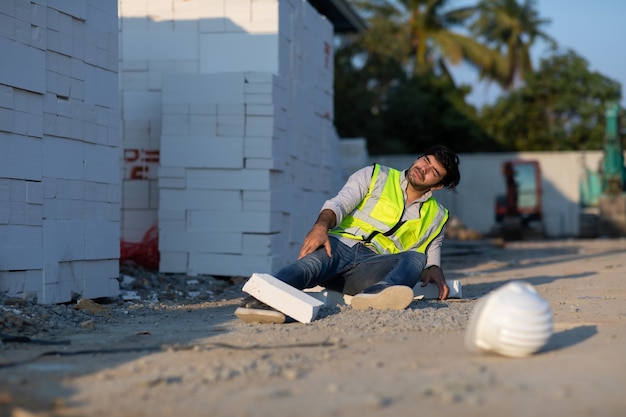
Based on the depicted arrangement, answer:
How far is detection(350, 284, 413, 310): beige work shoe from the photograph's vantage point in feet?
19.5

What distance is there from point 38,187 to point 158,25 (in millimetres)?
4329

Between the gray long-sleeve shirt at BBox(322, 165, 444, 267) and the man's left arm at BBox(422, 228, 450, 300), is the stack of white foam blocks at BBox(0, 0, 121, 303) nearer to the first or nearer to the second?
the gray long-sleeve shirt at BBox(322, 165, 444, 267)

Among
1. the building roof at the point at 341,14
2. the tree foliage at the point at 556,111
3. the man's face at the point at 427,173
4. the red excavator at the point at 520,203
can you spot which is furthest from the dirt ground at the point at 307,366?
the tree foliage at the point at 556,111

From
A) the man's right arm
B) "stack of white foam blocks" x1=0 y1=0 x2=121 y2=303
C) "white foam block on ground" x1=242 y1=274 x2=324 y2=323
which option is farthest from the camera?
"stack of white foam blocks" x1=0 y1=0 x2=121 y2=303

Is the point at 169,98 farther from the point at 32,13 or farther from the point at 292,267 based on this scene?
the point at 292,267

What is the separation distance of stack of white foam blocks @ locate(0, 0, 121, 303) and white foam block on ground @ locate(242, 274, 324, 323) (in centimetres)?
194

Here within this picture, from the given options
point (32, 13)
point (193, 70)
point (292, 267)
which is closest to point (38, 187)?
point (32, 13)

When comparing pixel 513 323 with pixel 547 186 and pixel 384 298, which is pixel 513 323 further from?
pixel 547 186

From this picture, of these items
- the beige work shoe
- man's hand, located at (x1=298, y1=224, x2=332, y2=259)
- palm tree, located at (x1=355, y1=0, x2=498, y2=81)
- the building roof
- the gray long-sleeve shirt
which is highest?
palm tree, located at (x1=355, y1=0, x2=498, y2=81)

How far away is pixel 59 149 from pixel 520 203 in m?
22.4

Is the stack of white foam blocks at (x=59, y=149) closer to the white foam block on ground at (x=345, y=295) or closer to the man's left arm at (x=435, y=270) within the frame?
the white foam block on ground at (x=345, y=295)

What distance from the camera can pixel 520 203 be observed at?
27703mm

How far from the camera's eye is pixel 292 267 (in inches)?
239

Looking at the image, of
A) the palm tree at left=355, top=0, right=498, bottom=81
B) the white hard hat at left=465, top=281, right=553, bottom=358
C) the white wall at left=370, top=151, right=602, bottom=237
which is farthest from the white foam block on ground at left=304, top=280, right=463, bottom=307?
the palm tree at left=355, top=0, right=498, bottom=81
